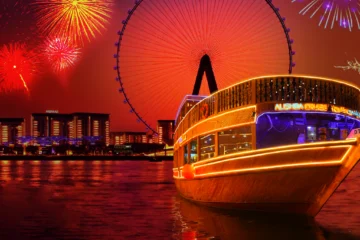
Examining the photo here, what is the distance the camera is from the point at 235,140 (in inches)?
910

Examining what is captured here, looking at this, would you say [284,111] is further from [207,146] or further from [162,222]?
[207,146]

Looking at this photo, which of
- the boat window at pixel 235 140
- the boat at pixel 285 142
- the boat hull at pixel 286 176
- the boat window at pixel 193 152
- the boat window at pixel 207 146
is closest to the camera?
the boat hull at pixel 286 176

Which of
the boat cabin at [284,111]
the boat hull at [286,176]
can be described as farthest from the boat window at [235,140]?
the boat hull at [286,176]

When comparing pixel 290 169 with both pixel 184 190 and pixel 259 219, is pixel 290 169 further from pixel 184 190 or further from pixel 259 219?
pixel 184 190

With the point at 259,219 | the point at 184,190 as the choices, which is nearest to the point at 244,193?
the point at 259,219

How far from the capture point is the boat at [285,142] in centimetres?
1881

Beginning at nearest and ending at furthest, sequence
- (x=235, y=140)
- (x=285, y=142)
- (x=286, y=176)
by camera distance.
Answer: (x=286, y=176)
(x=285, y=142)
(x=235, y=140)

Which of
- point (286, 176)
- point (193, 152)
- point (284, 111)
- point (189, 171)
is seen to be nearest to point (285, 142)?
point (284, 111)

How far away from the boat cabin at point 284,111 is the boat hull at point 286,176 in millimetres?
964

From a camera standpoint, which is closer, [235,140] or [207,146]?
[235,140]

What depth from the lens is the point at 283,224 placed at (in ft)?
64.5

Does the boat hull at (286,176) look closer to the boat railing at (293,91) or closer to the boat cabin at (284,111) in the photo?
the boat cabin at (284,111)

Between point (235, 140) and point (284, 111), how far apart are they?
378 cm

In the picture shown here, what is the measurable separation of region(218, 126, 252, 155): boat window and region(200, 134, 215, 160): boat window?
4.06 ft
